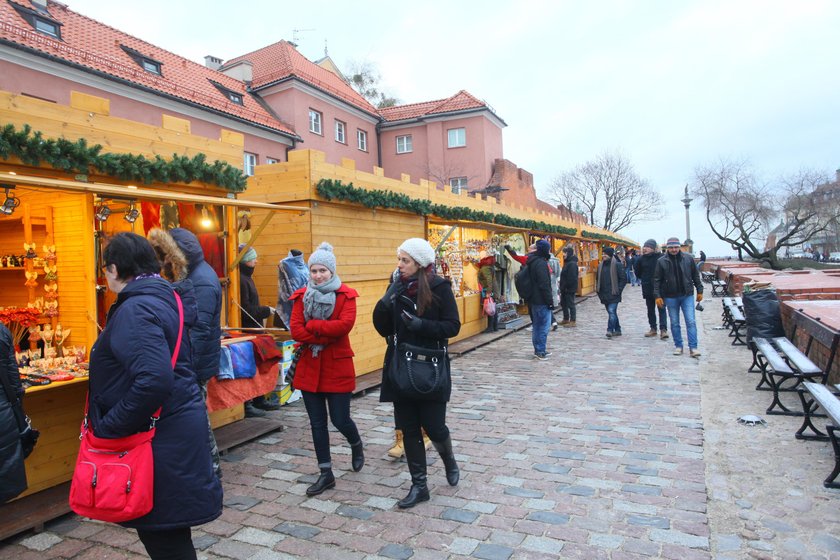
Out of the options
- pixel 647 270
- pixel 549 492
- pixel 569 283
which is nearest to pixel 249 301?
pixel 549 492

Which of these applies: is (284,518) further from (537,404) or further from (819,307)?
(819,307)

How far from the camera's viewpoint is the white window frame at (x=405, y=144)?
113 feet

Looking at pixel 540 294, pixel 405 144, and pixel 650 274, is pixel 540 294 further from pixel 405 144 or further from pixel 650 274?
pixel 405 144

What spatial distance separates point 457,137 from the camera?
33.9 m

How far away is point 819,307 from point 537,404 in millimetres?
4099

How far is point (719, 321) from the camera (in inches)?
544

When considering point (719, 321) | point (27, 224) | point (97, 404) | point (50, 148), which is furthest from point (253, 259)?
point (719, 321)

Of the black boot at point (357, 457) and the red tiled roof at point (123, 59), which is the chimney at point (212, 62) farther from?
the black boot at point (357, 457)

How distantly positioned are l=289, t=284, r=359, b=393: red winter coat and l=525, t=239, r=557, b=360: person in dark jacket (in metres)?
5.40

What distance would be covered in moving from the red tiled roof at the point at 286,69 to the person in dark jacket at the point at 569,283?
60.9 ft

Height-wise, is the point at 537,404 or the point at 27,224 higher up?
the point at 27,224

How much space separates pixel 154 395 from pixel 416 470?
2203 millimetres

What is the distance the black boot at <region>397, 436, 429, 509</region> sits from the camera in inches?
149

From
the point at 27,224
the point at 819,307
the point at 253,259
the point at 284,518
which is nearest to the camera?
the point at 284,518
